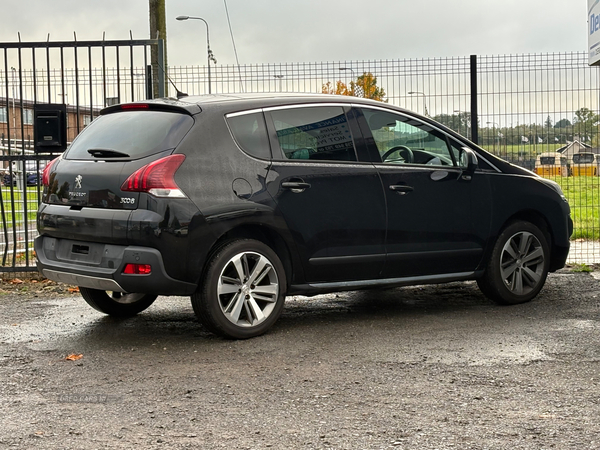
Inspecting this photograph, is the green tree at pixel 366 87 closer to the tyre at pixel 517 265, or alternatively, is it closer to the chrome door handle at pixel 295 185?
the tyre at pixel 517 265

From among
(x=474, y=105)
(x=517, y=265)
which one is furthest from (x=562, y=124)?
(x=517, y=265)

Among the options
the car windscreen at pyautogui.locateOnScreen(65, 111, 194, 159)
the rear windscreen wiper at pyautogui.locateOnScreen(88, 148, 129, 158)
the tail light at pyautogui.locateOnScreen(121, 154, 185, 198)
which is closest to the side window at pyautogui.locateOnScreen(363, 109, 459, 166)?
the car windscreen at pyautogui.locateOnScreen(65, 111, 194, 159)

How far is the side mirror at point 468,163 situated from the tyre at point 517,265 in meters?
0.62

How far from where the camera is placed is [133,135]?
21.0 feet

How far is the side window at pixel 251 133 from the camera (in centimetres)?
651

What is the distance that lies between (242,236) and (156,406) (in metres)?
1.92

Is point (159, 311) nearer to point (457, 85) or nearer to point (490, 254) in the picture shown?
point (490, 254)

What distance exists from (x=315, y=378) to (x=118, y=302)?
269 centimetres

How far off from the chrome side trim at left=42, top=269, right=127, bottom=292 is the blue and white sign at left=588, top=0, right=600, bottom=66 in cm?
694

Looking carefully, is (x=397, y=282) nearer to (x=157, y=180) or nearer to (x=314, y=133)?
(x=314, y=133)

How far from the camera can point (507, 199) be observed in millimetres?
7742

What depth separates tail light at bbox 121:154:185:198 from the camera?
19.9 feet

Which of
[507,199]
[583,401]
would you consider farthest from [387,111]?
[583,401]

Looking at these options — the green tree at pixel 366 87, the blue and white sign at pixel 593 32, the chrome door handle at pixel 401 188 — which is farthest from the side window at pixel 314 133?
the blue and white sign at pixel 593 32
